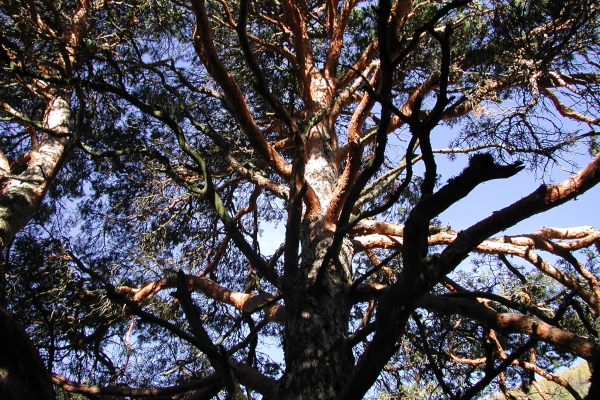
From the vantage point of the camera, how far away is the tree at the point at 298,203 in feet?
6.69

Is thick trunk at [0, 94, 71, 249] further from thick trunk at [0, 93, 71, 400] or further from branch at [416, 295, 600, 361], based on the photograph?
branch at [416, 295, 600, 361]

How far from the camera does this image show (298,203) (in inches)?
99.0

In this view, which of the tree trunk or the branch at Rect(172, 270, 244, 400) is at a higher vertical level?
the tree trunk

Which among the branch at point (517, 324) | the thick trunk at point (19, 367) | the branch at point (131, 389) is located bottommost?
the thick trunk at point (19, 367)

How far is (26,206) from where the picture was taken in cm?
470

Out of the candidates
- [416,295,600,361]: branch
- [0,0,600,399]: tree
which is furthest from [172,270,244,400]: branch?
[416,295,600,361]: branch

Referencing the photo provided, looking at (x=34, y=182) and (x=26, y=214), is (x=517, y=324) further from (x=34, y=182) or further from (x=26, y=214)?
(x=26, y=214)

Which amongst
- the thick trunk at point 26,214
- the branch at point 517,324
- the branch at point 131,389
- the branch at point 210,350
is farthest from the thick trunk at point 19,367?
the branch at point 517,324

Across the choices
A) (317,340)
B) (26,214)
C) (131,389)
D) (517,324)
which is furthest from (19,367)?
(26,214)

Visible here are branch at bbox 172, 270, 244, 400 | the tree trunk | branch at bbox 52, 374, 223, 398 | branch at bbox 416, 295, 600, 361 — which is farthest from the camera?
the tree trunk

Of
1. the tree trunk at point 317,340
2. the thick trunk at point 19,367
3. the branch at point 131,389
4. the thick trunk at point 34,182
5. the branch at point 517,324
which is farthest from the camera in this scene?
the thick trunk at point 34,182

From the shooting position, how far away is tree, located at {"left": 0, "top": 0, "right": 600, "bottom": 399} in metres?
2.04

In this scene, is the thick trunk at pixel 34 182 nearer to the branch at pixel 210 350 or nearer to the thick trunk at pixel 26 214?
the thick trunk at pixel 26 214

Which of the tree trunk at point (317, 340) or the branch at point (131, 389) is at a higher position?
Answer: the tree trunk at point (317, 340)
